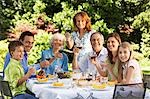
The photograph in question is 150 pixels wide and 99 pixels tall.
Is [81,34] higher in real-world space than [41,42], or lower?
lower

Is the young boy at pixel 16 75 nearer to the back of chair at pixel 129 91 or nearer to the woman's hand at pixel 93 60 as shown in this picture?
the woman's hand at pixel 93 60

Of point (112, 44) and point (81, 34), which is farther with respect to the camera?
point (81, 34)

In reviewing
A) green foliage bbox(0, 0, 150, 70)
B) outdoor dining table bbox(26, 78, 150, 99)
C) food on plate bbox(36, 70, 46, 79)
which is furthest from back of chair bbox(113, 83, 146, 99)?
green foliage bbox(0, 0, 150, 70)

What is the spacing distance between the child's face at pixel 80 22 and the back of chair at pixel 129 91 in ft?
6.42

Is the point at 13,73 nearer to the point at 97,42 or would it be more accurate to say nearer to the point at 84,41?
the point at 97,42

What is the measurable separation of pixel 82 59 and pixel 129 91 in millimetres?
1686

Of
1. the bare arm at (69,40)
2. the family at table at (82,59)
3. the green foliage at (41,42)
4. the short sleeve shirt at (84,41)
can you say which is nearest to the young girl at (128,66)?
the family at table at (82,59)

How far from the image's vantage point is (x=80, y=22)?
4.98m

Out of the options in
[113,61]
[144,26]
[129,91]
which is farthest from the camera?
[144,26]

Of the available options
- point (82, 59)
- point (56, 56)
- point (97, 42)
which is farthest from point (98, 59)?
point (56, 56)

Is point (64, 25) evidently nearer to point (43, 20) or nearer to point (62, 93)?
point (43, 20)

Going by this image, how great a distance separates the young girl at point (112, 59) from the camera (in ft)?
13.3

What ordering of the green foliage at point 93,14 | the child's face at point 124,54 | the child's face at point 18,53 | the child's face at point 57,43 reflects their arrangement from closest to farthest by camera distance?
the child's face at point 124,54, the child's face at point 18,53, the child's face at point 57,43, the green foliage at point 93,14

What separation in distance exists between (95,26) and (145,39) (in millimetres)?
1589
